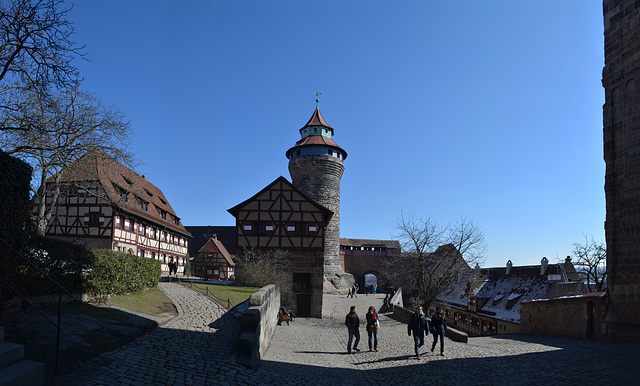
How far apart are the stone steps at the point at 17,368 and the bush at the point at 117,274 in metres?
5.91

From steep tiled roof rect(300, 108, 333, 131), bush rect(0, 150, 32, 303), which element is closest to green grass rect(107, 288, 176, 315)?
bush rect(0, 150, 32, 303)

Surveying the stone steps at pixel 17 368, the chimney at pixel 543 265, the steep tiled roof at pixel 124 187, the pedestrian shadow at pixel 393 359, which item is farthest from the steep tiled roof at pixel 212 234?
the stone steps at pixel 17 368

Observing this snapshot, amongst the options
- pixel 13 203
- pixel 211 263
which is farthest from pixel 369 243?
pixel 13 203

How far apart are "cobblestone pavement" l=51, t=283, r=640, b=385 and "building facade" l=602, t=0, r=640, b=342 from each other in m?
1.50

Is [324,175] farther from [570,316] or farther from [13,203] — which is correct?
[13,203]

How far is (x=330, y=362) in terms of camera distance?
11.8 metres

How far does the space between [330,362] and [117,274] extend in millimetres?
6344

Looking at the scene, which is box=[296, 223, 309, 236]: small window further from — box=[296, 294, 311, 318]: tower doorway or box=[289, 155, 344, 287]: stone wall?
box=[289, 155, 344, 287]: stone wall

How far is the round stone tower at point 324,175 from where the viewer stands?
144 feet

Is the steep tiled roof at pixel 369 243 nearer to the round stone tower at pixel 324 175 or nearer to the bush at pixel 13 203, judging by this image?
the round stone tower at pixel 324 175

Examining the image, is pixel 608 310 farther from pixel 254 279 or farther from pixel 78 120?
pixel 78 120

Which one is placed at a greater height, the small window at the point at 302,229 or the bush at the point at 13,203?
the small window at the point at 302,229

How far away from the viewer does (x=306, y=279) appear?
28.2m

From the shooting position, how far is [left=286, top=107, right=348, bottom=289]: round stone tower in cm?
4400
